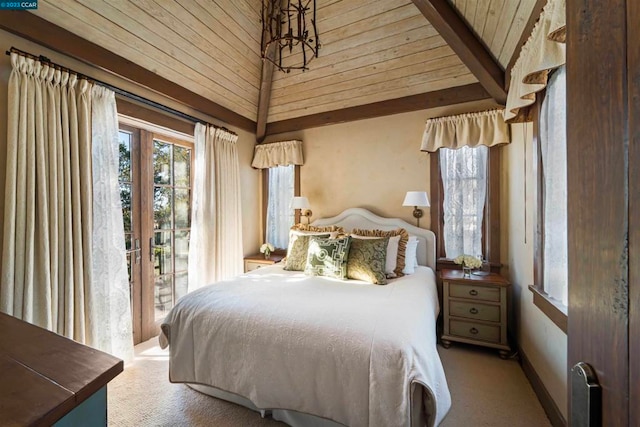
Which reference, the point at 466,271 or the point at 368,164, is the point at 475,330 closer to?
the point at 466,271

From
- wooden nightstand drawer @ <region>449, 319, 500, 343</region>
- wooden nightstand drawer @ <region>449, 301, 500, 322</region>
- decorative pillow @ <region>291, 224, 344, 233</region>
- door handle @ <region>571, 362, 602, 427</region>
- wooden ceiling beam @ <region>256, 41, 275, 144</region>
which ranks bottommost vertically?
wooden nightstand drawer @ <region>449, 319, 500, 343</region>

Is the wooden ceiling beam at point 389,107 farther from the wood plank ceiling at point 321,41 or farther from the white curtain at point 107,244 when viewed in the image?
the white curtain at point 107,244

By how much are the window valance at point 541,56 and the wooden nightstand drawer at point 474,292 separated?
156 centimetres

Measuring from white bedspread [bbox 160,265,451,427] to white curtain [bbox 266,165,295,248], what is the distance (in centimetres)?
202

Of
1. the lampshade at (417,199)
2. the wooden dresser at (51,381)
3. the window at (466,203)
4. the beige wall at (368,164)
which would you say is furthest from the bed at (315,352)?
the beige wall at (368,164)

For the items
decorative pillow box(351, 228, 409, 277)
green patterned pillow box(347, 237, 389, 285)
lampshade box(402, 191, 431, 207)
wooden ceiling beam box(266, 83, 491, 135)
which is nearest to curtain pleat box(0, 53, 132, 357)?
green patterned pillow box(347, 237, 389, 285)

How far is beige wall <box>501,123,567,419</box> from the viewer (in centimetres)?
169

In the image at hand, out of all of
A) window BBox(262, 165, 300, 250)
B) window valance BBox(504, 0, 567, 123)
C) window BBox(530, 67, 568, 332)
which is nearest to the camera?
window valance BBox(504, 0, 567, 123)

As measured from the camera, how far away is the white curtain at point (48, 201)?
181 cm

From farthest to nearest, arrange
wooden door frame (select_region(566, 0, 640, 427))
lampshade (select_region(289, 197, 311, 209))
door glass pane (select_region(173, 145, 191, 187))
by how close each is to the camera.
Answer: lampshade (select_region(289, 197, 311, 209)), door glass pane (select_region(173, 145, 191, 187)), wooden door frame (select_region(566, 0, 640, 427))

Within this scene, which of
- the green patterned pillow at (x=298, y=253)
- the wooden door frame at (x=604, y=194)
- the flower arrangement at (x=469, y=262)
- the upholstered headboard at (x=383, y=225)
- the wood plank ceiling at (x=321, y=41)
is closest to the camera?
the wooden door frame at (x=604, y=194)

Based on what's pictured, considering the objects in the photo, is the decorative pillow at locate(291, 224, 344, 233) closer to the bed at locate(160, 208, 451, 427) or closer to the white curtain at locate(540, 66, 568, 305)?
the bed at locate(160, 208, 451, 427)

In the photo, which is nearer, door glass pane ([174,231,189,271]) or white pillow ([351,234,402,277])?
white pillow ([351,234,402,277])

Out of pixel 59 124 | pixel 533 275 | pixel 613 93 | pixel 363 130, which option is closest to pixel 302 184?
pixel 363 130
